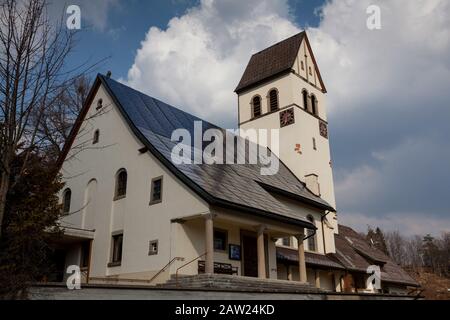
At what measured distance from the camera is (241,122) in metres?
35.6

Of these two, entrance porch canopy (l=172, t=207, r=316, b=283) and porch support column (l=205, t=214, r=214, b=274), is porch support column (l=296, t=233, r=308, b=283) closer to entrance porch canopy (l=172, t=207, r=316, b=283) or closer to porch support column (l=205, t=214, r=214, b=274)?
entrance porch canopy (l=172, t=207, r=316, b=283)

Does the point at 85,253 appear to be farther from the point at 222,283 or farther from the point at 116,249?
the point at 222,283

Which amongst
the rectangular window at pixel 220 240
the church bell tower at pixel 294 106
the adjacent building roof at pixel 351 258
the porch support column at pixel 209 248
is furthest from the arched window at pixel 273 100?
the porch support column at pixel 209 248

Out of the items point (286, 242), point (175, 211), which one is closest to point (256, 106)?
point (286, 242)

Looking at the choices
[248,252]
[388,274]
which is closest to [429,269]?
[388,274]

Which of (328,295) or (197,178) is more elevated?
(197,178)

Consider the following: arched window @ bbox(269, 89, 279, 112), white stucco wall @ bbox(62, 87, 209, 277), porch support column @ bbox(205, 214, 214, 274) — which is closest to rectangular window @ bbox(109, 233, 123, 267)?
white stucco wall @ bbox(62, 87, 209, 277)

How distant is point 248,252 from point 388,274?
631 inches

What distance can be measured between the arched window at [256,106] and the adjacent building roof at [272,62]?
3.82 feet

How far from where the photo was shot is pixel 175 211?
18234 mm

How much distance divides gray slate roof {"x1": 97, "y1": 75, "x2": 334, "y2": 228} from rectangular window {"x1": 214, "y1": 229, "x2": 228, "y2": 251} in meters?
1.87

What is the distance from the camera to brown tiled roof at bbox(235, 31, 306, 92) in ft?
114
